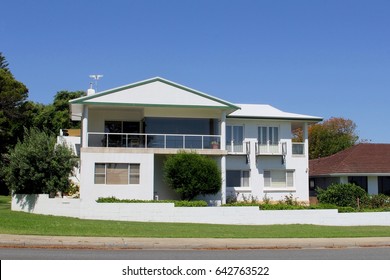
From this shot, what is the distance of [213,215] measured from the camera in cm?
→ 2755

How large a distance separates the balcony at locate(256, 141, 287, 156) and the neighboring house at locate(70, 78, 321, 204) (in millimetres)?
70

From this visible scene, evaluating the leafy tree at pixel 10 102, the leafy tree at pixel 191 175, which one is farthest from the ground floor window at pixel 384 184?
the leafy tree at pixel 10 102

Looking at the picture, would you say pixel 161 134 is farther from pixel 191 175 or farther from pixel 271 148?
pixel 271 148

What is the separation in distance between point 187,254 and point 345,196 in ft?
62.1

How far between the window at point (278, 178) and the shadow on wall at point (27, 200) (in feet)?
52.0

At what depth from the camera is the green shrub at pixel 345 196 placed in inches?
1268

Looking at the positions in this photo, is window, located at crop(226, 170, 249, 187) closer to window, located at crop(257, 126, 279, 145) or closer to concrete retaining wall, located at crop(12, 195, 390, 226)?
window, located at crop(257, 126, 279, 145)

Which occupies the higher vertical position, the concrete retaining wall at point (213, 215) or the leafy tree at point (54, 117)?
the leafy tree at point (54, 117)

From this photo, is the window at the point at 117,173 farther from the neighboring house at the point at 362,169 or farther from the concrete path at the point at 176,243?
the neighboring house at the point at 362,169

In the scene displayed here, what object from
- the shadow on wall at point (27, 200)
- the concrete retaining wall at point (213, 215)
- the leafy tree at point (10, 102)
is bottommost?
the concrete retaining wall at point (213, 215)

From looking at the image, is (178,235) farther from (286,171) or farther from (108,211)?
(286,171)

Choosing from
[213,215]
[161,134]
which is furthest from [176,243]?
[161,134]

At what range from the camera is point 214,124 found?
35.5m

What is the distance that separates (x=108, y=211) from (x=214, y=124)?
1091 cm
